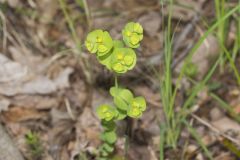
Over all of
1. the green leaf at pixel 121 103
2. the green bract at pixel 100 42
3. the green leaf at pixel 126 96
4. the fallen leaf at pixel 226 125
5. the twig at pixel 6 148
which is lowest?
the twig at pixel 6 148

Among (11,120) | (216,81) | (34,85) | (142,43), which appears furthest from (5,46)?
(216,81)

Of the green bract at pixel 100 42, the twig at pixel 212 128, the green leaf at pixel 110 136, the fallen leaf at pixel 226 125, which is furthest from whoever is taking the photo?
the fallen leaf at pixel 226 125

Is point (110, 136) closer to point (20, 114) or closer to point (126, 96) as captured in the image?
point (126, 96)

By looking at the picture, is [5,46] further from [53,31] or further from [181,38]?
[181,38]

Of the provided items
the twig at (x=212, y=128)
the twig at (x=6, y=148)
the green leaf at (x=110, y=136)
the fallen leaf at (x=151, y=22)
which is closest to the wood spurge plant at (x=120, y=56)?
the green leaf at (x=110, y=136)

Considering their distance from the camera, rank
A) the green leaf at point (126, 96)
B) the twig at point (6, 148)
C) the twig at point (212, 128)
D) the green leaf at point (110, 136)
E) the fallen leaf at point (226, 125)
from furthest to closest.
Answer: the fallen leaf at point (226, 125)
the twig at point (212, 128)
the green leaf at point (110, 136)
the twig at point (6, 148)
the green leaf at point (126, 96)

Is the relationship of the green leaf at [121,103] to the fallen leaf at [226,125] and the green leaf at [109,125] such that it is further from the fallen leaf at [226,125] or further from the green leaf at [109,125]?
the fallen leaf at [226,125]

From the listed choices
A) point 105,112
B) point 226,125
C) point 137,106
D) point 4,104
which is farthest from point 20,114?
point 226,125

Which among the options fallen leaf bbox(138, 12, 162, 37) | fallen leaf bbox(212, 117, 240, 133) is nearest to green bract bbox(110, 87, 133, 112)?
fallen leaf bbox(212, 117, 240, 133)
